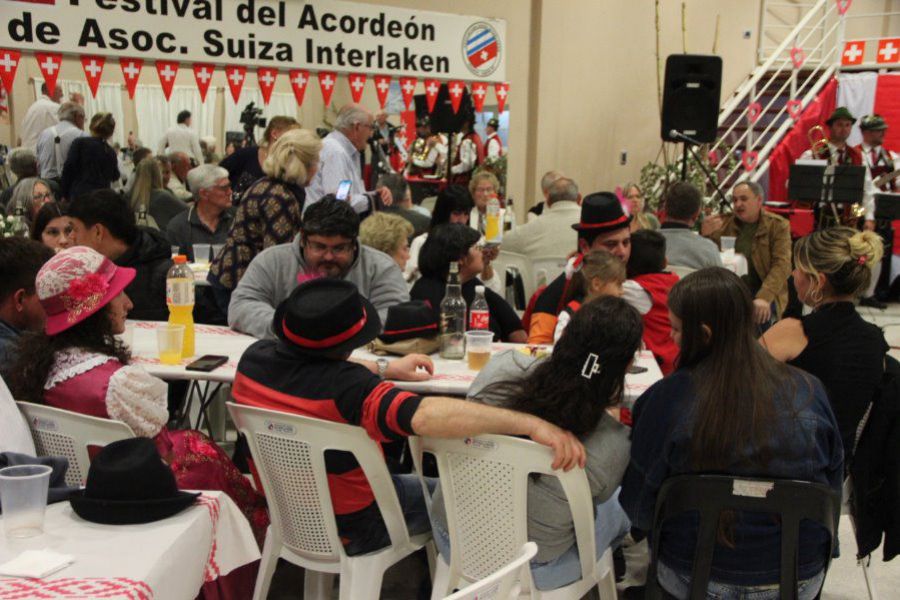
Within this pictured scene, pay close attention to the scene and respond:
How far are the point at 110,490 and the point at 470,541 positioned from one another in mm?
937

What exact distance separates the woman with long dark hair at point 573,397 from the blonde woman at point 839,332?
0.85 m

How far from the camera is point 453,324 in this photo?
329 centimetres

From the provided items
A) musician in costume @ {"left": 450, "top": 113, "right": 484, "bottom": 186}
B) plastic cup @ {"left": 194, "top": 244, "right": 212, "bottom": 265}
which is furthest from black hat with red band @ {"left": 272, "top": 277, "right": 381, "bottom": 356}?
musician in costume @ {"left": 450, "top": 113, "right": 484, "bottom": 186}

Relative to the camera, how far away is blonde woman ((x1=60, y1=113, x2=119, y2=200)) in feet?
22.8

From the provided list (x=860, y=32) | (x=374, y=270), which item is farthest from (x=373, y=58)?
(x=860, y=32)

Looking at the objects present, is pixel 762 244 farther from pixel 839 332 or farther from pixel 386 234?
pixel 839 332

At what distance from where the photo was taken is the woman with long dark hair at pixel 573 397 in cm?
212

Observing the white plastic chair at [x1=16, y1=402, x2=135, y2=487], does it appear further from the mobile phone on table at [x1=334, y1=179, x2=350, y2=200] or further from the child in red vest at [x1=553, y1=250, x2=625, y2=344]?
the mobile phone on table at [x1=334, y1=179, x2=350, y2=200]

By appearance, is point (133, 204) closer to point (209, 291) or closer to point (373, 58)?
point (373, 58)

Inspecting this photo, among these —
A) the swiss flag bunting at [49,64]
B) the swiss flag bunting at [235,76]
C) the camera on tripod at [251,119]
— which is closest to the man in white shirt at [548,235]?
the swiss flag bunting at [235,76]

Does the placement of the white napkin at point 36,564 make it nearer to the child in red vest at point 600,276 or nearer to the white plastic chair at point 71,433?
the white plastic chair at point 71,433

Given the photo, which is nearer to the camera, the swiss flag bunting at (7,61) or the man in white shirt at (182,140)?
the swiss flag bunting at (7,61)

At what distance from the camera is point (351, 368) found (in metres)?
2.27

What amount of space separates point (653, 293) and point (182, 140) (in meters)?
7.71
